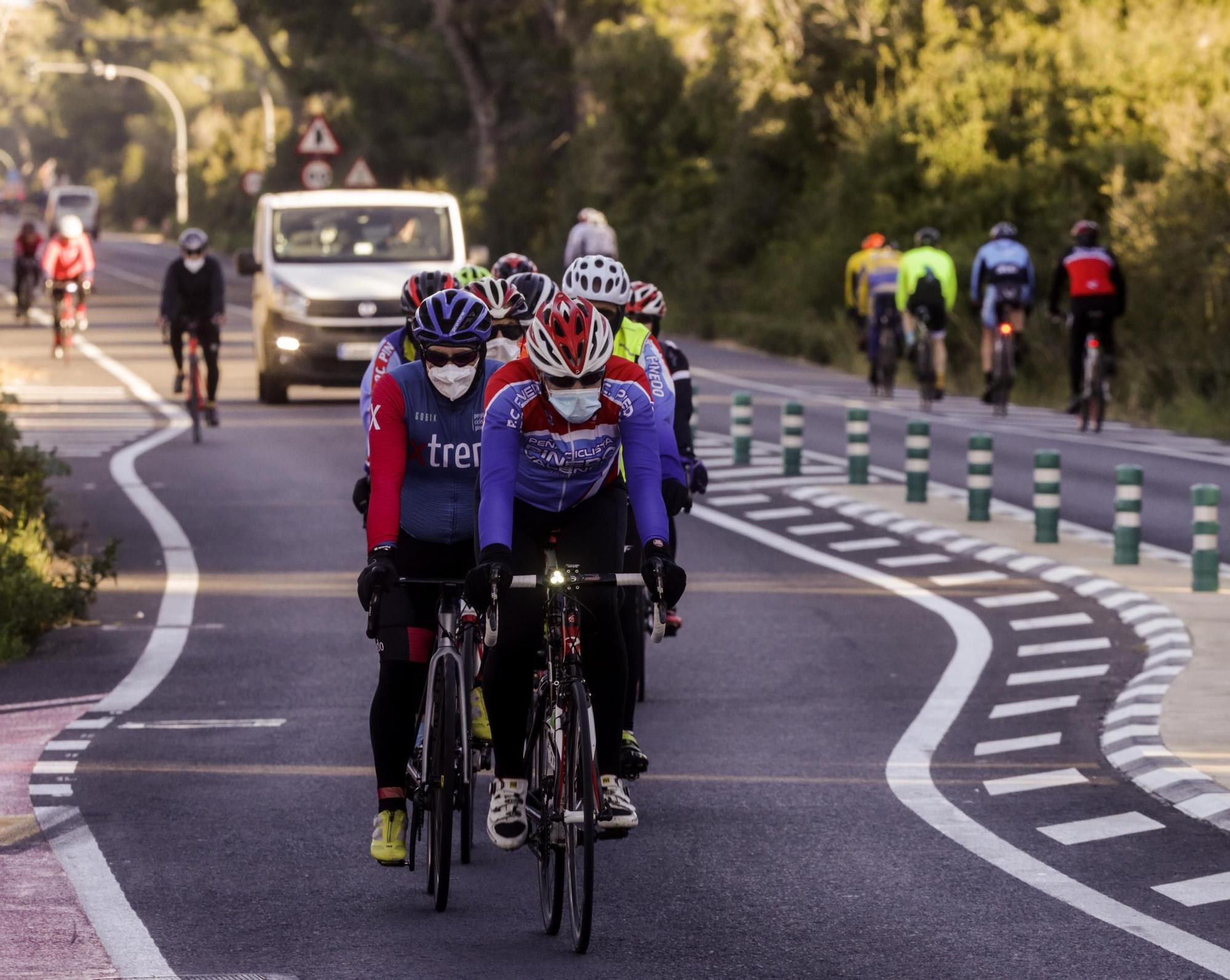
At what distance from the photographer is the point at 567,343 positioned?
7.14 meters

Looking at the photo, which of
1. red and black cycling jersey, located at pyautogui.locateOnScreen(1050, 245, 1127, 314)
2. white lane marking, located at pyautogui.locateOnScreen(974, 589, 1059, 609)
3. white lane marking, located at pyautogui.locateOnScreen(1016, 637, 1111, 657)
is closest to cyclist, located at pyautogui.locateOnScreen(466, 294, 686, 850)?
white lane marking, located at pyautogui.locateOnScreen(1016, 637, 1111, 657)

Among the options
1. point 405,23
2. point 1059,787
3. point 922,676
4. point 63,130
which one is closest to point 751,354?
point 405,23

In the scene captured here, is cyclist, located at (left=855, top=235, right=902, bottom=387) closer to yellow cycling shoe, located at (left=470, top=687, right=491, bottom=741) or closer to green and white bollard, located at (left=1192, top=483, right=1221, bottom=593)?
green and white bollard, located at (left=1192, top=483, right=1221, bottom=593)

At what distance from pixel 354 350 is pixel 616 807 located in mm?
20478

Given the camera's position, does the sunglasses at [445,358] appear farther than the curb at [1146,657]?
No

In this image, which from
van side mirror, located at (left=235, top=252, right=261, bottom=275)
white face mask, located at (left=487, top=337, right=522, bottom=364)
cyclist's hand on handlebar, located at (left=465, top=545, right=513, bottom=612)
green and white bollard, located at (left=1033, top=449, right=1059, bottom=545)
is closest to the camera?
cyclist's hand on handlebar, located at (left=465, top=545, right=513, bottom=612)

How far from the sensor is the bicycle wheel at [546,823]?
23.0 ft

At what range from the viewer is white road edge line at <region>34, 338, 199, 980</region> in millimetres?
7012

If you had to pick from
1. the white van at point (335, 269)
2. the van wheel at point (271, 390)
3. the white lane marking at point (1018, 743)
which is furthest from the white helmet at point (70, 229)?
the white lane marking at point (1018, 743)

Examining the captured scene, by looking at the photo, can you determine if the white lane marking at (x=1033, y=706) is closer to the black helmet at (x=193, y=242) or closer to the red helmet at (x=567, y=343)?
the red helmet at (x=567, y=343)

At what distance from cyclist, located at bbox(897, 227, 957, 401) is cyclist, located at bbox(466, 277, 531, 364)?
1726 centimetres

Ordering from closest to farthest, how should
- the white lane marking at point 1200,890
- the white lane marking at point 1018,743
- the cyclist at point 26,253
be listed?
the white lane marking at point 1200,890 → the white lane marking at point 1018,743 → the cyclist at point 26,253

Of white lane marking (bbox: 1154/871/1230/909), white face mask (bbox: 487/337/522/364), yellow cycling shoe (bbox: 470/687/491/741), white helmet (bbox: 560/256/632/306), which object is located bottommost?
white lane marking (bbox: 1154/871/1230/909)

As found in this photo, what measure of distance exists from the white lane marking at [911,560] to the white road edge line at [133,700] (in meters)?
4.27
